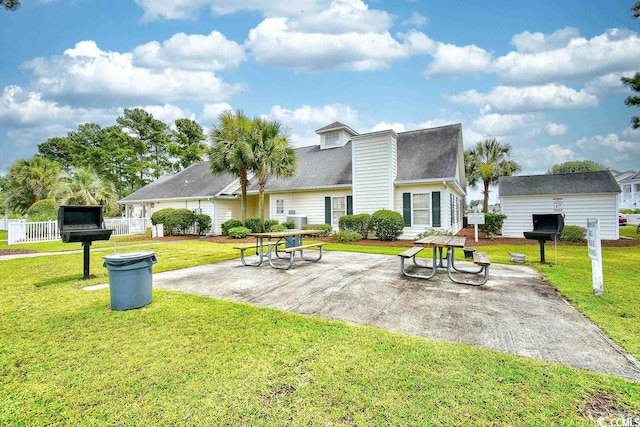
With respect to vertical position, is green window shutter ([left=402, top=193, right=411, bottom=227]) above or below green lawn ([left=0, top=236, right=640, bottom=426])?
above

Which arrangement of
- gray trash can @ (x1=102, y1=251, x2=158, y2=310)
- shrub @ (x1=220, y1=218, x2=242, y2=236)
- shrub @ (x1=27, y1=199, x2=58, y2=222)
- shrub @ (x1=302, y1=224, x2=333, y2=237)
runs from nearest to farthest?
1. gray trash can @ (x1=102, y1=251, x2=158, y2=310)
2. shrub @ (x1=302, y1=224, x2=333, y2=237)
3. shrub @ (x1=220, y1=218, x2=242, y2=236)
4. shrub @ (x1=27, y1=199, x2=58, y2=222)

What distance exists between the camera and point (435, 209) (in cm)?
1416

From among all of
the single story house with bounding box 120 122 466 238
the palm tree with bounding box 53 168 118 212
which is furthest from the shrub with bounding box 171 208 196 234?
the palm tree with bounding box 53 168 118 212

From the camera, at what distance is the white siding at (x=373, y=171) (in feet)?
48.3

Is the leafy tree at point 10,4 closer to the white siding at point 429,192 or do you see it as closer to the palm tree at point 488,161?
the white siding at point 429,192

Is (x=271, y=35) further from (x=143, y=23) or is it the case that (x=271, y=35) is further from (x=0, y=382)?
(x=0, y=382)

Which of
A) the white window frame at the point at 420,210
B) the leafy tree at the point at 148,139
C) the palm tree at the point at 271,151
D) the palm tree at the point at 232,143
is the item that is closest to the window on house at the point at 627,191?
the white window frame at the point at 420,210

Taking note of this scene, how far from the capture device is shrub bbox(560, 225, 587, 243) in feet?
43.6

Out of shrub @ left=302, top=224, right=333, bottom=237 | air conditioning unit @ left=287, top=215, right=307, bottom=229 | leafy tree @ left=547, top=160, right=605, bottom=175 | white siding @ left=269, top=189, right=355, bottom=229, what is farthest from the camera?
leafy tree @ left=547, top=160, right=605, bottom=175

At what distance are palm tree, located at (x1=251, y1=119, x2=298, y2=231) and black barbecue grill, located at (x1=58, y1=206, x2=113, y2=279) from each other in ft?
31.4

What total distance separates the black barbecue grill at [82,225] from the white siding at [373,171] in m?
11.6

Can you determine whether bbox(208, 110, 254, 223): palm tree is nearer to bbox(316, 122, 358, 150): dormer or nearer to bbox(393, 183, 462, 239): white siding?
bbox(316, 122, 358, 150): dormer


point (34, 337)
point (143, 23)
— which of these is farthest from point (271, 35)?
point (34, 337)

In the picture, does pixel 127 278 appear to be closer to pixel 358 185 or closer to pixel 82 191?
pixel 358 185
